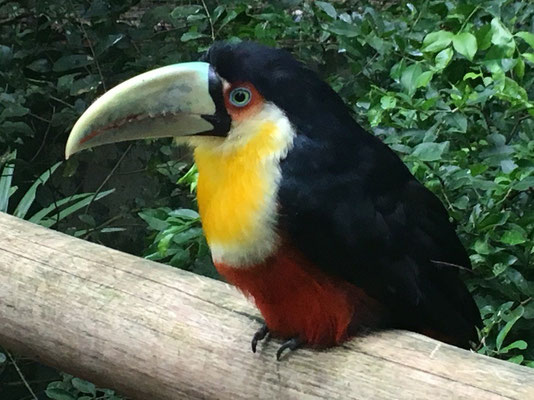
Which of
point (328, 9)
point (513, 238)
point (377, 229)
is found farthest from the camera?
point (328, 9)

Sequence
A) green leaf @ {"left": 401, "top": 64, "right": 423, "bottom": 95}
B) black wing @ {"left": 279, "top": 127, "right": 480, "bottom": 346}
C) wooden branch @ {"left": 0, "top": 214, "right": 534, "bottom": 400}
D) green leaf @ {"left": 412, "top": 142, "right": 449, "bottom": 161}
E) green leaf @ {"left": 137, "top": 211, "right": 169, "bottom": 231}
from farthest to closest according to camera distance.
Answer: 1. green leaf @ {"left": 137, "top": 211, "right": 169, "bottom": 231}
2. green leaf @ {"left": 401, "top": 64, "right": 423, "bottom": 95}
3. green leaf @ {"left": 412, "top": 142, "right": 449, "bottom": 161}
4. black wing @ {"left": 279, "top": 127, "right": 480, "bottom": 346}
5. wooden branch @ {"left": 0, "top": 214, "right": 534, "bottom": 400}

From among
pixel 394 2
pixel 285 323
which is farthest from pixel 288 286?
pixel 394 2

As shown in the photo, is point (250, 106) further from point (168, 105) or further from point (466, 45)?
point (466, 45)

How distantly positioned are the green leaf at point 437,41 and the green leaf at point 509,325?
0.56 meters

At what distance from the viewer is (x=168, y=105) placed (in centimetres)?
134

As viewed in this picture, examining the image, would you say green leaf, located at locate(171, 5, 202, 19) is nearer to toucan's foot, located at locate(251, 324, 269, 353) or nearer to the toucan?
the toucan

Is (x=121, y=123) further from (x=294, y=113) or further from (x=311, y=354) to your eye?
(x=311, y=354)

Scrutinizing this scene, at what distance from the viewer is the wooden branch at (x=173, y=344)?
1.20 meters

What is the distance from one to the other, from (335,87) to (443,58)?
484 mm

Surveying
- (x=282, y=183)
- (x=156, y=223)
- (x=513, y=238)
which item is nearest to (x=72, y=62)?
(x=156, y=223)

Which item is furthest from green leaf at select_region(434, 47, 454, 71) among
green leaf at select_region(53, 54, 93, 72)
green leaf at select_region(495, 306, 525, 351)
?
green leaf at select_region(53, 54, 93, 72)

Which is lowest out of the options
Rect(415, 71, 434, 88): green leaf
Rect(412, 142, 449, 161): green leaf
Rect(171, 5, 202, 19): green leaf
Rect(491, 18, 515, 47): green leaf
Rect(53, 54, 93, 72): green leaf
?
Rect(53, 54, 93, 72): green leaf

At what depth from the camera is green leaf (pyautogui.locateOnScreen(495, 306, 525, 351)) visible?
4.76ft

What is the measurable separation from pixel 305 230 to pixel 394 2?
4.86ft
